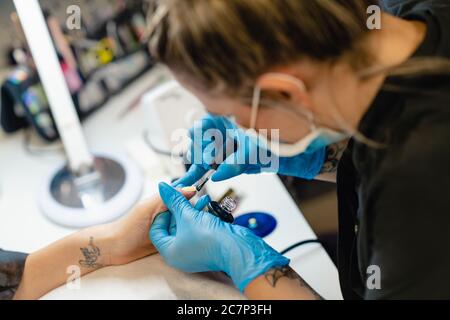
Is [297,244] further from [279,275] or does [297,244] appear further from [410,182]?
[410,182]

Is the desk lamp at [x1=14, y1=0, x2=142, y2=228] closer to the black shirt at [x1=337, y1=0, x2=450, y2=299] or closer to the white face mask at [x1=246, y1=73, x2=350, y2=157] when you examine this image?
the white face mask at [x1=246, y1=73, x2=350, y2=157]

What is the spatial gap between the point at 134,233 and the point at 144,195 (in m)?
0.24

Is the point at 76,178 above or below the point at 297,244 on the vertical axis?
above

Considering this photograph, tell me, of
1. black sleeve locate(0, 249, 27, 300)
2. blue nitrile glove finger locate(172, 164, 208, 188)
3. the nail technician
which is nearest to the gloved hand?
blue nitrile glove finger locate(172, 164, 208, 188)

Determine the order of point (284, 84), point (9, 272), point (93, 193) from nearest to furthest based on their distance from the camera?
point (284, 84) < point (9, 272) < point (93, 193)

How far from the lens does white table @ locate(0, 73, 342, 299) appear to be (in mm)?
860

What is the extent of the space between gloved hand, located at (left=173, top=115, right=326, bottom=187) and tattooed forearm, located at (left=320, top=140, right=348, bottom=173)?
1 cm

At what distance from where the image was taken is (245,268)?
2.62 feet

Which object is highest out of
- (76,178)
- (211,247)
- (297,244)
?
(76,178)

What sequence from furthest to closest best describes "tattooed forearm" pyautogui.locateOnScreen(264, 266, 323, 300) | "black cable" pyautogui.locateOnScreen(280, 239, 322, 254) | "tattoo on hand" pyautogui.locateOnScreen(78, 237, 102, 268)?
"black cable" pyautogui.locateOnScreen(280, 239, 322, 254) < "tattoo on hand" pyautogui.locateOnScreen(78, 237, 102, 268) < "tattooed forearm" pyautogui.locateOnScreen(264, 266, 323, 300)

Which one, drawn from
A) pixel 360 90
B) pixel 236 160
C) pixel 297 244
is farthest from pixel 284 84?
pixel 297 244

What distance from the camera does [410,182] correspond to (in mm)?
637

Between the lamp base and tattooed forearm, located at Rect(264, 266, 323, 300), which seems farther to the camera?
the lamp base

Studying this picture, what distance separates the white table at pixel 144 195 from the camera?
86 centimetres
